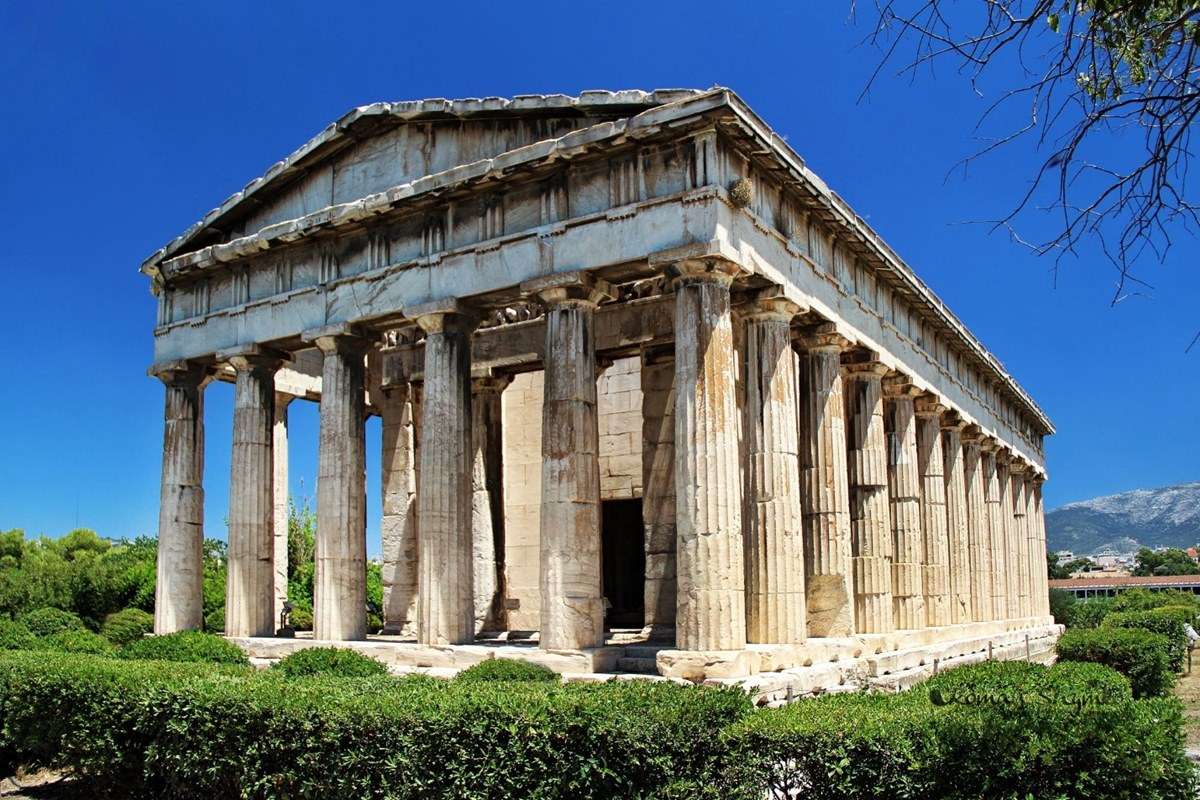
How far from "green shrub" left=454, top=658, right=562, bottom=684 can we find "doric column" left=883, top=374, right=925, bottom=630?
33.9ft

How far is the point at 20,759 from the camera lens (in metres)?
14.2

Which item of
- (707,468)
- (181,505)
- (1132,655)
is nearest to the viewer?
(707,468)

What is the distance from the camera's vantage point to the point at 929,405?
25.2 metres

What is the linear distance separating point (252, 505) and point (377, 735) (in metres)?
12.4

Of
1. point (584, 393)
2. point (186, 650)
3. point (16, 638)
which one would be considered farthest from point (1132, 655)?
point (16, 638)

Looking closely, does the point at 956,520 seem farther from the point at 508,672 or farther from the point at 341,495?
the point at 508,672

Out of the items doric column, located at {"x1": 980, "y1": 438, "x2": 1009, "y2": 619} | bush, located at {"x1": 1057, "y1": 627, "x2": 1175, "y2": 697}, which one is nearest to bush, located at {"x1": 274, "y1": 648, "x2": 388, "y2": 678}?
bush, located at {"x1": 1057, "y1": 627, "x2": 1175, "y2": 697}

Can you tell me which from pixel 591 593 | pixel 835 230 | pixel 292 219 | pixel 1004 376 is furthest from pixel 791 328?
pixel 1004 376

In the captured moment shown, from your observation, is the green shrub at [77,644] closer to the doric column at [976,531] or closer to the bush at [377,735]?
the bush at [377,735]

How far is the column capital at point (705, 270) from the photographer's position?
15180 mm

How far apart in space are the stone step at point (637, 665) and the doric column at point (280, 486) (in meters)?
12.9

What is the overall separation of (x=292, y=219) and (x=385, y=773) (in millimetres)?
13586

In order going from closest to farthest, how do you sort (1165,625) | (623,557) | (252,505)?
(252,505)
(623,557)
(1165,625)

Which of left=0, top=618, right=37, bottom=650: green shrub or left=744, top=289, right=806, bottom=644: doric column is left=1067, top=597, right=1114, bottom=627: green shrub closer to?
left=744, top=289, right=806, bottom=644: doric column
